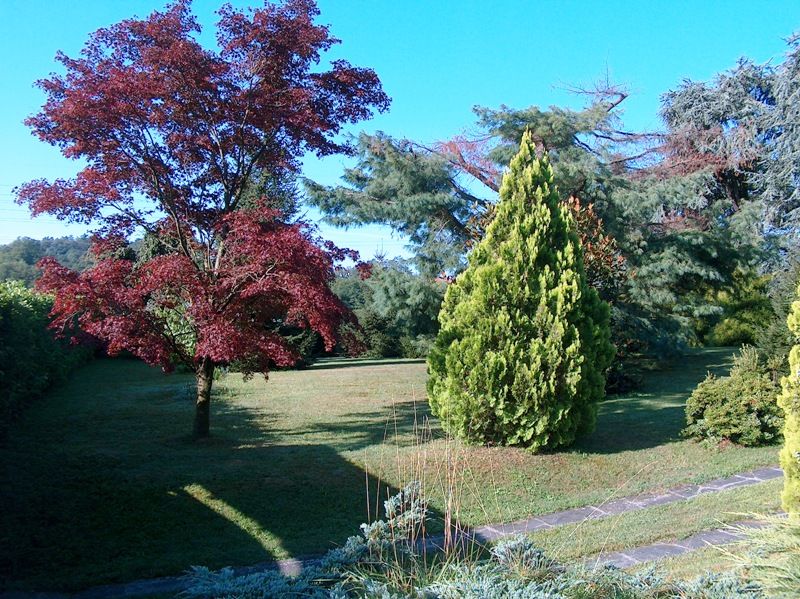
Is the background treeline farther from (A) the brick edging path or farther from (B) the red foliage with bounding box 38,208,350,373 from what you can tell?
(A) the brick edging path

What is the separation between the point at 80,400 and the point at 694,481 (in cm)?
1053

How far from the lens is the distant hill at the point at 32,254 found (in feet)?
103

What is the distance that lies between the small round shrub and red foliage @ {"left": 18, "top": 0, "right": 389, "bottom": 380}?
187 inches

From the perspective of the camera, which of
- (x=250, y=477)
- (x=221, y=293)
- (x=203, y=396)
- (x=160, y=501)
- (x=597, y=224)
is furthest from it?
(x=597, y=224)

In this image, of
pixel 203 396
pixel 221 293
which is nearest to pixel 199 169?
pixel 221 293

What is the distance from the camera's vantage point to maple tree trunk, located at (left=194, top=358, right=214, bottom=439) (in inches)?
316

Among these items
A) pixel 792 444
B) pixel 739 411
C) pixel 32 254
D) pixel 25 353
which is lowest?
pixel 739 411

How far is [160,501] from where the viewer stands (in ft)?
18.7

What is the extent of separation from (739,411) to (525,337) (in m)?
2.90

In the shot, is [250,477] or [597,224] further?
[597,224]

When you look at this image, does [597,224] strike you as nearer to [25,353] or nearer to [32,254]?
[25,353]

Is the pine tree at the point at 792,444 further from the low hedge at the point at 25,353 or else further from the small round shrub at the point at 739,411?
the low hedge at the point at 25,353

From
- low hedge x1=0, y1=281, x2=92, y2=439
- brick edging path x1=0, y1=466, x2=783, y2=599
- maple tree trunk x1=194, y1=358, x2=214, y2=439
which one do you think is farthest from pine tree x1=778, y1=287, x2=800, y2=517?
low hedge x1=0, y1=281, x2=92, y2=439

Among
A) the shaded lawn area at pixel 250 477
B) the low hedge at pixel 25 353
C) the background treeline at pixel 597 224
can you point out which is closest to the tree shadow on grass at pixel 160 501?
the shaded lawn area at pixel 250 477
